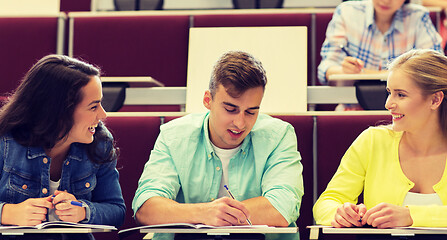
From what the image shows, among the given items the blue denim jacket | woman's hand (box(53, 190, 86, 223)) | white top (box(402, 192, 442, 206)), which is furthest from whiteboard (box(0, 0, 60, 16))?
white top (box(402, 192, 442, 206))

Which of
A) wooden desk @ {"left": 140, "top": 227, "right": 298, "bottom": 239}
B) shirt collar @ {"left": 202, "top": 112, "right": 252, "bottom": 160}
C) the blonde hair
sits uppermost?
the blonde hair

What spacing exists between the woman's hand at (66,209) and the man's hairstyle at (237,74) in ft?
1.52

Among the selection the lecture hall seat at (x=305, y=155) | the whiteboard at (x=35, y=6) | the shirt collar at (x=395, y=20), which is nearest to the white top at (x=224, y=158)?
the lecture hall seat at (x=305, y=155)

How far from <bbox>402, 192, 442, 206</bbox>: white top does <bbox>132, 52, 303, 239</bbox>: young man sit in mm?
268

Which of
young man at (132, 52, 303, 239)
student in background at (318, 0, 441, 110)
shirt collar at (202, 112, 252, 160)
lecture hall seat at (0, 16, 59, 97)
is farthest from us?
lecture hall seat at (0, 16, 59, 97)

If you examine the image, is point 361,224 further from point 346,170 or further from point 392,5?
point 392,5

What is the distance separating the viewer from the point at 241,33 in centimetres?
227

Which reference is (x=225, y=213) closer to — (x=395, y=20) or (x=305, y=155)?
(x=305, y=155)

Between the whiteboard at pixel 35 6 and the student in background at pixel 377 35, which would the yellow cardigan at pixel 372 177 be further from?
the whiteboard at pixel 35 6

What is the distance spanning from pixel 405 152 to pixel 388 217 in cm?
34

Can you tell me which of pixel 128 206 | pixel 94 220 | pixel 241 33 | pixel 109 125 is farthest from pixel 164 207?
pixel 241 33

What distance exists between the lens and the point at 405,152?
1.57 m

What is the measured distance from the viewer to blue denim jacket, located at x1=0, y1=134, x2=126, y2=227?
1468 mm

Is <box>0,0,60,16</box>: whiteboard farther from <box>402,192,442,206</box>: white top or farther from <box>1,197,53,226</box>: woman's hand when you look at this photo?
<box>402,192,442,206</box>: white top
